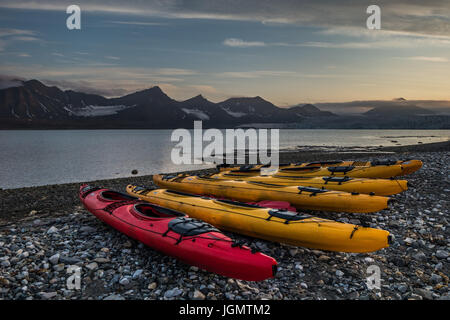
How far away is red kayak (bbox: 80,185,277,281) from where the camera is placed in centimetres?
529

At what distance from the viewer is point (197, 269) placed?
6.16m

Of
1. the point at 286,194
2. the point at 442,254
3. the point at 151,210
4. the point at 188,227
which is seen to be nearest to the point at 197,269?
the point at 188,227

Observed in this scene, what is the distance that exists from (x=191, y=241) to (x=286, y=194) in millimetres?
5027

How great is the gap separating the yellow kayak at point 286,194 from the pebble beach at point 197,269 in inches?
27.5

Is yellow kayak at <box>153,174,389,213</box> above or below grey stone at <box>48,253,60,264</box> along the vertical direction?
above

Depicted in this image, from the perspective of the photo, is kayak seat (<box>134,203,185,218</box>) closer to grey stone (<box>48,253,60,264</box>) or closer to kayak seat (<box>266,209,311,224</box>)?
grey stone (<box>48,253,60,264</box>)

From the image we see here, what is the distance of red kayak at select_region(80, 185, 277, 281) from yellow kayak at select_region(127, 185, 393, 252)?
1.26m

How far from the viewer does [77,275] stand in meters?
5.84

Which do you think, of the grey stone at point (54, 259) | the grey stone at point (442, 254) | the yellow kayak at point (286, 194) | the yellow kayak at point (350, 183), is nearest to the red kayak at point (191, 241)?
the grey stone at point (54, 259)

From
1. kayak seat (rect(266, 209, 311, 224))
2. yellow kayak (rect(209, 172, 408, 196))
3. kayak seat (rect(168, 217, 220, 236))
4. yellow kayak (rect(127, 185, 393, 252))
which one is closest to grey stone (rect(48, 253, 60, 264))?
kayak seat (rect(168, 217, 220, 236))

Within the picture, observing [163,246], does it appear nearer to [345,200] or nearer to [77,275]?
[77,275]

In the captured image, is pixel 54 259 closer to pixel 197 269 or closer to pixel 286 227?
pixel 197 269

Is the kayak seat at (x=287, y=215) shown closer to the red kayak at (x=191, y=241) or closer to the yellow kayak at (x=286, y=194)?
the red kayak at (x=191, y=241)
